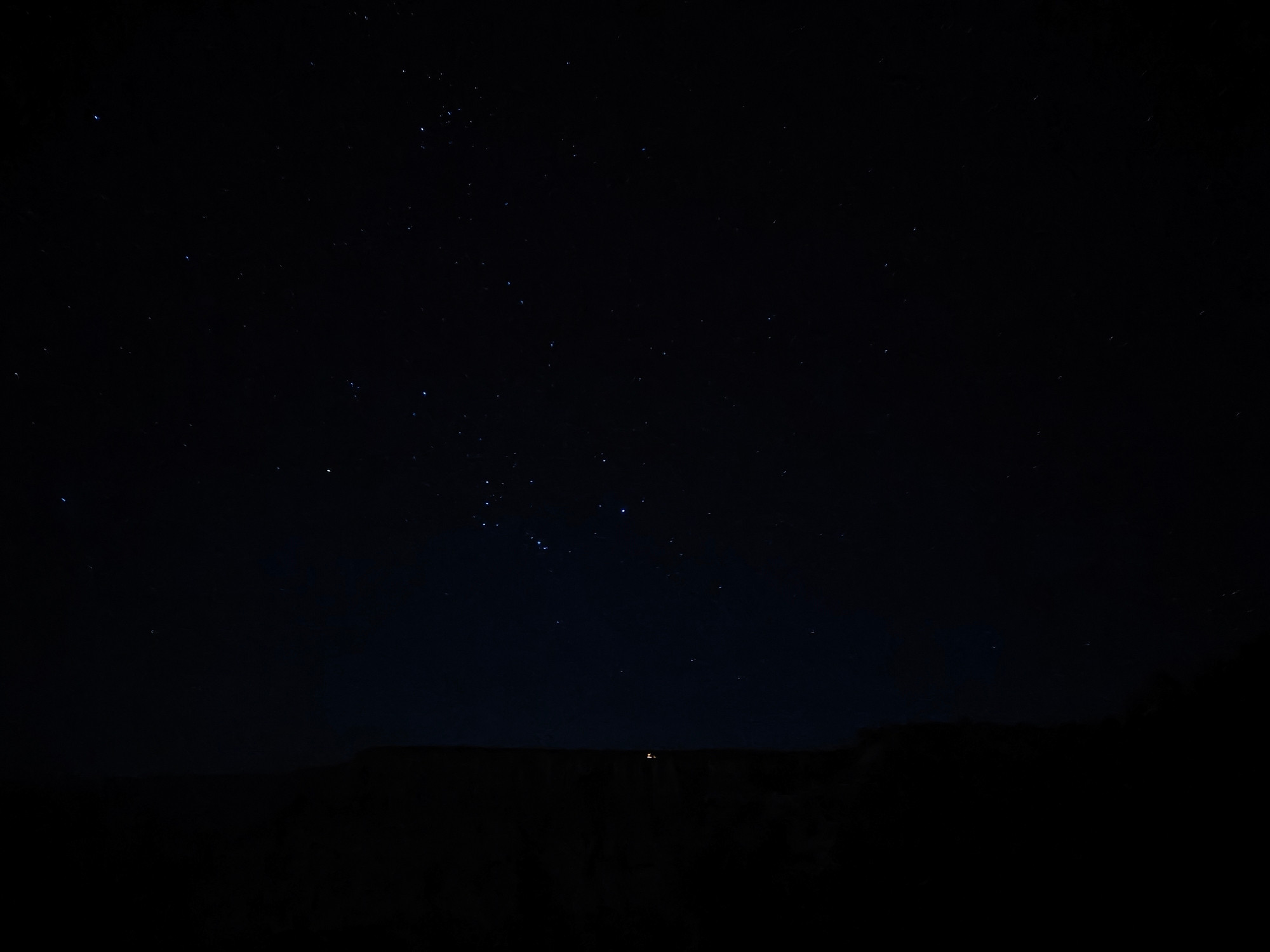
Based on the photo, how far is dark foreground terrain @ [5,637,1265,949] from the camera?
10.1ft

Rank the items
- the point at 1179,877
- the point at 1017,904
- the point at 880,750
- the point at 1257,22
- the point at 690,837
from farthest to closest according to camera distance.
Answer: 1. the point at 690,837
2. the point at 880,750
3. the point at 1017,904
4. the point at 1179,877
5. the point at 1257,22

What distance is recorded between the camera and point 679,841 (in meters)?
4.04

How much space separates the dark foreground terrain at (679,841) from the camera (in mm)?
3090

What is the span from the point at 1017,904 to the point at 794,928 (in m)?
1.10

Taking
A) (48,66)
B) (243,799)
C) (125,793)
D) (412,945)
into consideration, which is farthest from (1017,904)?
(48,66)

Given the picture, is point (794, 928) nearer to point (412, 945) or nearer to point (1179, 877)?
point (1179, 877)

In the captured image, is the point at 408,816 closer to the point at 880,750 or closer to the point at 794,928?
the point at 794,928

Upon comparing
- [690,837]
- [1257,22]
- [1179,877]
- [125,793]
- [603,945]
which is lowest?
[603,945]

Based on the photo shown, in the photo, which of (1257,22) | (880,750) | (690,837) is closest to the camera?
(1257,22)

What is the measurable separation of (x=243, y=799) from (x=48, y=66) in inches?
148

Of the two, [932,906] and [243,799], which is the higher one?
[243,799]

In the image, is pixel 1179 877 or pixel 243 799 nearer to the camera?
pixel 1179 877

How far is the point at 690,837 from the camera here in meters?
4.02

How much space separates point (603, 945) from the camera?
12.9 feet
